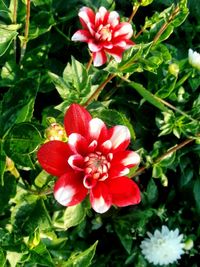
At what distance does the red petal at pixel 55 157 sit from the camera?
3.72 feet

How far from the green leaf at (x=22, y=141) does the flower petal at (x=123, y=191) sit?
0.60ft

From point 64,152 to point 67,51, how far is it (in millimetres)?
889

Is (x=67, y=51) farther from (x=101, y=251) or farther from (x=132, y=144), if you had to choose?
(x=101, y=251)

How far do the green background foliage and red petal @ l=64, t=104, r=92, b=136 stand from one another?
0.34 ft

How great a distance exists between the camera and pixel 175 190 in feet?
6.93

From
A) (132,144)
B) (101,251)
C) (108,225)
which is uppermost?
(132,144)

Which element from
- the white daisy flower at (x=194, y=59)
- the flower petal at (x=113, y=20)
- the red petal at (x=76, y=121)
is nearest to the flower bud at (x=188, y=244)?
the white daisy flower at (x=194, y=59)

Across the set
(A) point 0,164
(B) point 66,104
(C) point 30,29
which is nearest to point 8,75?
(C) point 30,29

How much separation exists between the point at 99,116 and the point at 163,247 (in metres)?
0.66

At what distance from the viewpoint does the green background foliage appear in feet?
4.82

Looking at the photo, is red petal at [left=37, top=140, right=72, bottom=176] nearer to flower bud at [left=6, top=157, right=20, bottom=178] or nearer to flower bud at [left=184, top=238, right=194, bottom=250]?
flower bud at [left=6, top=157, right=20, bottom=178]

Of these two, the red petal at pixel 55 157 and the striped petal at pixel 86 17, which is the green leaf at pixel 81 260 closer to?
the red petal at pixel 55 157

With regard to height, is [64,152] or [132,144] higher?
[64,152]

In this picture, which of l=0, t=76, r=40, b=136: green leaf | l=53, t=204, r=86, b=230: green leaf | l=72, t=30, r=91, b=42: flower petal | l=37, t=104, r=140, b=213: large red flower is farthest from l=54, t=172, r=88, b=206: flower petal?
l=72, t=30, r=91, b=42: flower petal
